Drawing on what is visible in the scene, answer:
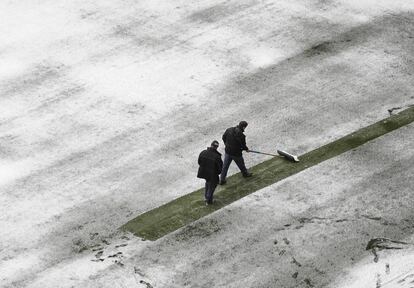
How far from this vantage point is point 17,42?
2409cm

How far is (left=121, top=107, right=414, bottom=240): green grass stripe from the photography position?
679 inches

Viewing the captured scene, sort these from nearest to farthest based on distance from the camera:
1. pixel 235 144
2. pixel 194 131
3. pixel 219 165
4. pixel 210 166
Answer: pixel 210 166
pixel 219 165
pixel 235 144
pixel 194 131

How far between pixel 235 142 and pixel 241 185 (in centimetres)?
105

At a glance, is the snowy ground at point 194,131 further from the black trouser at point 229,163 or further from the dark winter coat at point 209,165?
the dark winter coat at point 209,165

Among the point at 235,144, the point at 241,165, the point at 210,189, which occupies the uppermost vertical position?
the point at 235,144

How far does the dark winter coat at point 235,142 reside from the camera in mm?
18016

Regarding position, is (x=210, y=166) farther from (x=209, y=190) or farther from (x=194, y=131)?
(x=194, y=131)

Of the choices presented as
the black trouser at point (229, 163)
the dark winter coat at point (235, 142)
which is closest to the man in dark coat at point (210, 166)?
the dark winter coat at point (235, 142)

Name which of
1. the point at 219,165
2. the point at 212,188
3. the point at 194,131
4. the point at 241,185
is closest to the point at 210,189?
the point at 212,188

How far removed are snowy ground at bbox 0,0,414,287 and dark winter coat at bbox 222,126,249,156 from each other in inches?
42.1

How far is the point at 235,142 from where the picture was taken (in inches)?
709

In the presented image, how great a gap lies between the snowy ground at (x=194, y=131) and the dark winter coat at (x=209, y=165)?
0.85 metres

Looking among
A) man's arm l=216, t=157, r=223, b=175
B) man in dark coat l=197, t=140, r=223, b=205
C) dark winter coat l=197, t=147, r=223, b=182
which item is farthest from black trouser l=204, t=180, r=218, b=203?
man's arm l=216, t=157, r=223, b=175

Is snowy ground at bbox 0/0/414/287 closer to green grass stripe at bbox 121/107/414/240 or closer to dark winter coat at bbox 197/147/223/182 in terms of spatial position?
green grass stripe at bbox 121/107/414/240
